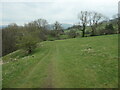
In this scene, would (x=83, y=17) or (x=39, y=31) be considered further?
(x=83, y=17)

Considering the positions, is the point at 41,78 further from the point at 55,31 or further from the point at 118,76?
the point at 55,31

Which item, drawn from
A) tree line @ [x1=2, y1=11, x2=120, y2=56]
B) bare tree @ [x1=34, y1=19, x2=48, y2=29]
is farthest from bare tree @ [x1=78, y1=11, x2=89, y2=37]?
bare tree @ [x1=34, y1=19, x2=48, y2=29]

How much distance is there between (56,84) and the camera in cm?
907

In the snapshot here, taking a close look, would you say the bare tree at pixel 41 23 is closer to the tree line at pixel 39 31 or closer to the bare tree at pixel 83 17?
the tree line at pixel 39 31

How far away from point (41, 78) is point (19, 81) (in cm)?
189

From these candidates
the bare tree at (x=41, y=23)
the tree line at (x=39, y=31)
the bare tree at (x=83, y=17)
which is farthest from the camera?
the bare tree at (x=41, y=23)

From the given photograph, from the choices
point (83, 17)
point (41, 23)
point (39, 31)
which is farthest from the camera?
point (41, 23)

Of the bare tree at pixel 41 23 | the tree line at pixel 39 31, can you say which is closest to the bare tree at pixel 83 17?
the tree line at pixel 39 31

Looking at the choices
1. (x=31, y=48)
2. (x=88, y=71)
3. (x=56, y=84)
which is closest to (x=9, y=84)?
(x=56, y=84)

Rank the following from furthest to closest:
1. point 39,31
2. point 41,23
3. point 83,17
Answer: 1. point 41,23
2. point 83,17
3. point 39,31

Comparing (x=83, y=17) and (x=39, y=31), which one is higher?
(x=83, y=17)

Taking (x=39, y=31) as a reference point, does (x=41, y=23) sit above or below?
above

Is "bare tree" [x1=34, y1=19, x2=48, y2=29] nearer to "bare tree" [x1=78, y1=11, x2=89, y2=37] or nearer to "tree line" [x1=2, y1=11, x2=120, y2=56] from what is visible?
"tree line" [x1=2, y1=11, x2=120, y2=56]

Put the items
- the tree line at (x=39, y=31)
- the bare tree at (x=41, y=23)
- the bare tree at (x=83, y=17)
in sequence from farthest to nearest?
the bare tree at (x=41, y=23) < the bare tree at (x=83, y=17) < the tree line at (x=39, y=31)
